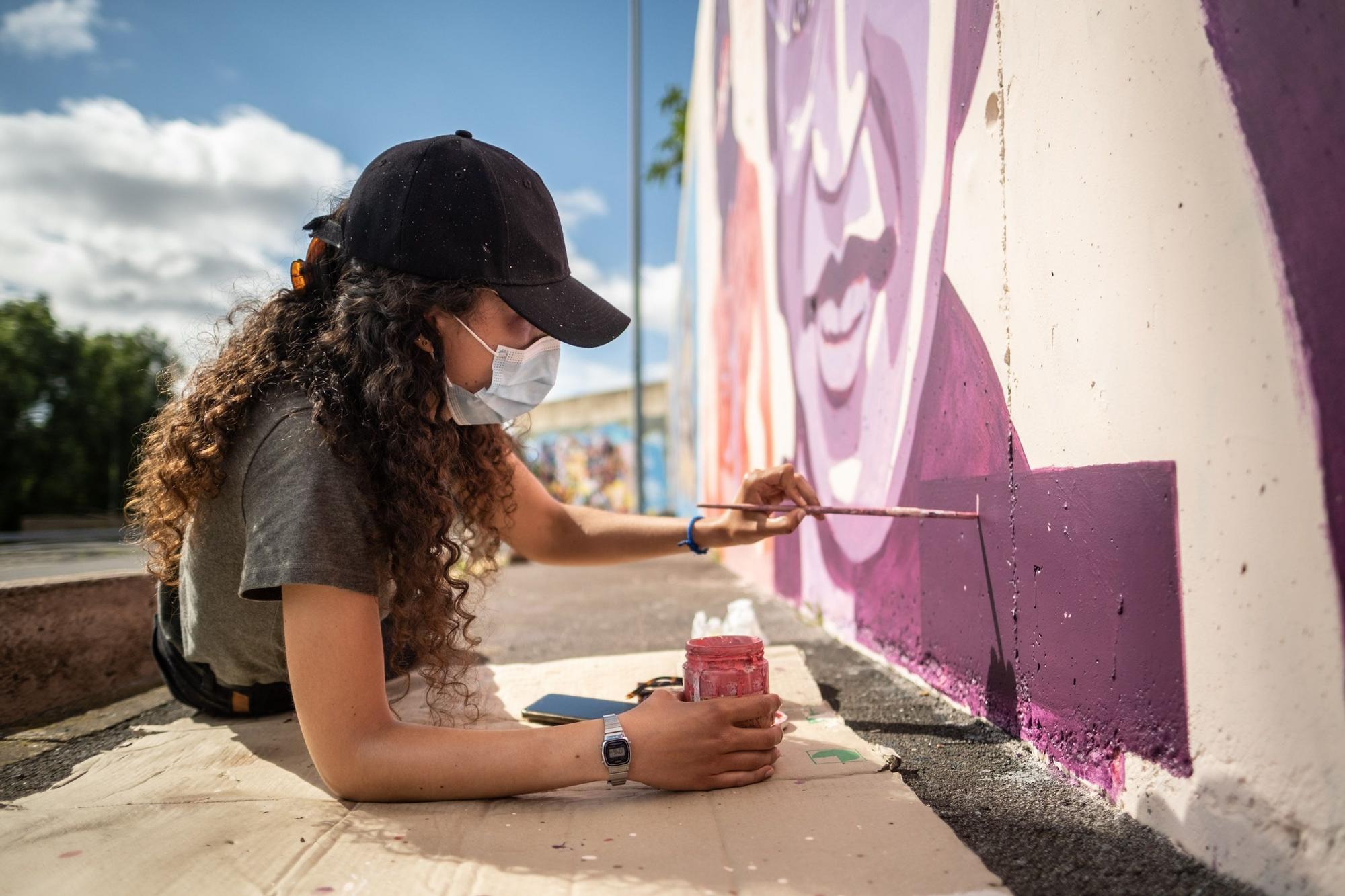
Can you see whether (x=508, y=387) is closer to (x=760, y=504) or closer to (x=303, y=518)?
(x=303, y=518)

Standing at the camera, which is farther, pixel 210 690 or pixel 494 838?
pixel 210 690

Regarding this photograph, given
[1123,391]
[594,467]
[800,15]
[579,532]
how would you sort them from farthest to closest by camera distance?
[594,467]
[800,15]
[579,532]
[1123,391]

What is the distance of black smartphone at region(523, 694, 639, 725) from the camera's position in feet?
6.45

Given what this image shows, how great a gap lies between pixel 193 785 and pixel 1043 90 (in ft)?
7.07

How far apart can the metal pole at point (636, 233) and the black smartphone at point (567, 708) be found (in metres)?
7.36

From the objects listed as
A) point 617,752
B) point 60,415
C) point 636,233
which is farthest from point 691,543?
point 60,415

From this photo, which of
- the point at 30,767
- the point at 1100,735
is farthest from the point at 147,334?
the point at 1100,735

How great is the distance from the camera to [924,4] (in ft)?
6.95

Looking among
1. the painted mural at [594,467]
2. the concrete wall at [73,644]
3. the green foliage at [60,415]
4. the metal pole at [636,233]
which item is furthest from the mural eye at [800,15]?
the green foliage at [60,415]

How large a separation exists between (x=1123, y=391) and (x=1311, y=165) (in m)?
0.43

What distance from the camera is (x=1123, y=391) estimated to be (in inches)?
51.4

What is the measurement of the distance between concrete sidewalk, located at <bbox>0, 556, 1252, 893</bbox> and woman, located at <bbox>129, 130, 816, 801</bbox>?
0.38 metres

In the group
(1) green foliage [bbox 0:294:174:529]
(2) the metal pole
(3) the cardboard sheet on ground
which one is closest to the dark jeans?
(3) the cardboard sheet on ground

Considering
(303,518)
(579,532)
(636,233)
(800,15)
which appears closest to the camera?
(303,518)
